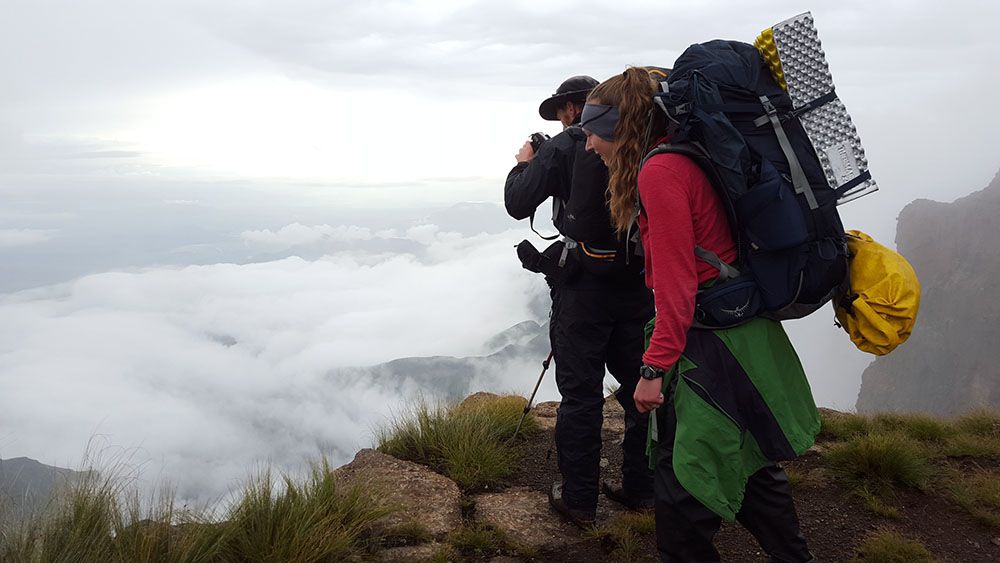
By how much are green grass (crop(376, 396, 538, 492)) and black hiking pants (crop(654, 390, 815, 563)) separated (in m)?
2.57

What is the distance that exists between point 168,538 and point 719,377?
292 cm

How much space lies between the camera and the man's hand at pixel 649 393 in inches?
108

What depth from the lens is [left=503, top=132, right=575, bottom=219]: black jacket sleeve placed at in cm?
407

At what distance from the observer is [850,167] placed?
8.77 ft

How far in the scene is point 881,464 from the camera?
5.22 meters

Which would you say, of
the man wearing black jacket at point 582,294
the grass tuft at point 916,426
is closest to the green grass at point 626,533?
the man wearing black jacket at point 582,294

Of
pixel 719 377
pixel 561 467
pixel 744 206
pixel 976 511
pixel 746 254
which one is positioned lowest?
pixel 976 511

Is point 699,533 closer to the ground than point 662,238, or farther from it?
closer to the ground

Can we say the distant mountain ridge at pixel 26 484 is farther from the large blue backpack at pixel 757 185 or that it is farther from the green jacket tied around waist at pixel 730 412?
the large blue backpack at pixel 757 185

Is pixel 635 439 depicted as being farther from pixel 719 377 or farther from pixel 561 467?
pixel 719 377

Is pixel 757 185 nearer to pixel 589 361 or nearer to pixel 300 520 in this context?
pixel 589 361

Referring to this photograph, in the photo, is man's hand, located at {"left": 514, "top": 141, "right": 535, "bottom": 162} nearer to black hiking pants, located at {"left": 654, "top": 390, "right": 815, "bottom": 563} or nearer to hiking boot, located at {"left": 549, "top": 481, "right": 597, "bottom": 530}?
black hiking pants, located at {"left": 654, "top": 390, "right": 815, "bottom": 563}

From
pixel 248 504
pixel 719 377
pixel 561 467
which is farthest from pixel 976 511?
pixel 248 504

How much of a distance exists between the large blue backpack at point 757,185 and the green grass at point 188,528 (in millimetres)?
2479
